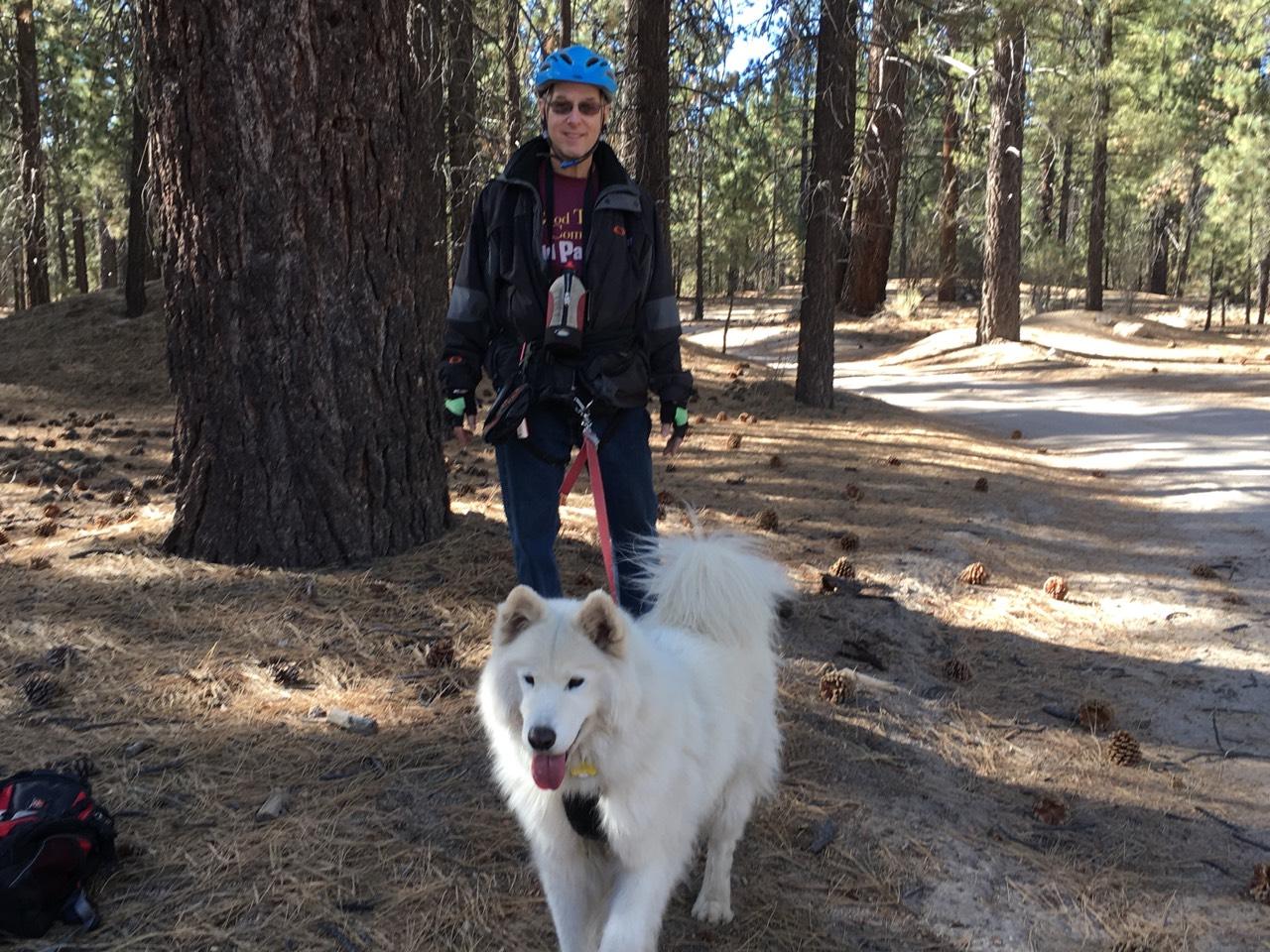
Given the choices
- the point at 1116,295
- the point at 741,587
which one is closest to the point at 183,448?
the point at 741,587

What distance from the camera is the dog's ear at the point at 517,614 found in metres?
2.48

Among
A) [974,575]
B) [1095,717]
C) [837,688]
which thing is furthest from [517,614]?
[974,575]

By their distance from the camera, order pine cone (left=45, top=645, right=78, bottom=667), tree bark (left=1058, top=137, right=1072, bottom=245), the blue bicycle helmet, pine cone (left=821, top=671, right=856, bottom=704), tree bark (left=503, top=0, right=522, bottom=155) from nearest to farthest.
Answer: the blue bicycle helmet, pine cone (left=45, top=645, right=78, bottom=667), pine cone (left=821, top=671, right=856, bottom=704), tree bark (left=503, top=0, right=522, bottom=155), tree bark (left=1058, top=137, right=1072, bottom=245)

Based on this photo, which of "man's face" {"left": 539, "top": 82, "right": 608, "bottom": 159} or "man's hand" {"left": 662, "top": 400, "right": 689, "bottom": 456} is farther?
"man's hand" {"left": 662, "top": 400, "right": 689, "bottom": 456}

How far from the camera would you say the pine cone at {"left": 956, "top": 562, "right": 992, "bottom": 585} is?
6.15 meters

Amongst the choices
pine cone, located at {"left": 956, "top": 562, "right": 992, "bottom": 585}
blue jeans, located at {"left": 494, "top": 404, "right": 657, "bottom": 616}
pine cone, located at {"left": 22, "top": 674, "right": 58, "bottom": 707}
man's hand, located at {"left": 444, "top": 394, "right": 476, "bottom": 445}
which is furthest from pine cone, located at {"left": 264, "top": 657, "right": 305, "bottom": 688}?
pine cone, located at {"left": 956, "top": 562, "right": 992, "bottom": 585}

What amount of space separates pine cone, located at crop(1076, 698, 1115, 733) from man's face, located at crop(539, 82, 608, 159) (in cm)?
331

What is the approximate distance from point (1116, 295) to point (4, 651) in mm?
38273

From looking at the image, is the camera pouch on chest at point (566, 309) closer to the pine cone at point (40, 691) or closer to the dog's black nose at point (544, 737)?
the dog's black nose at point (544, 737)

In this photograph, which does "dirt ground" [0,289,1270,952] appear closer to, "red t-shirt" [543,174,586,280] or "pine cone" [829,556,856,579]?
"pine cone" [829,556,856,579]

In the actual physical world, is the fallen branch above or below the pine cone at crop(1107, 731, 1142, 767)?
below

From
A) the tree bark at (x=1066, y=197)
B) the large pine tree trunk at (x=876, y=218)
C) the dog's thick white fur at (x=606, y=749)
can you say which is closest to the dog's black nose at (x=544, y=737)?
the dog's thick white fur at (x=606, y=749)

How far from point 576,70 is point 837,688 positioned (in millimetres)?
2790

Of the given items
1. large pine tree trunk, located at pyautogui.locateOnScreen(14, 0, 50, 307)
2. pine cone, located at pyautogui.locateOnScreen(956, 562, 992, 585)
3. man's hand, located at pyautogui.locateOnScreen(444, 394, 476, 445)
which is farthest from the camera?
large pine tree trunk, located at pyautogui.locateOnScreen(14, 0, 50, 307)
